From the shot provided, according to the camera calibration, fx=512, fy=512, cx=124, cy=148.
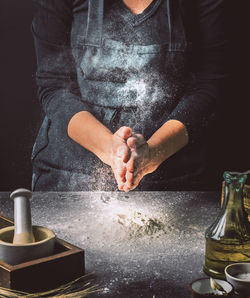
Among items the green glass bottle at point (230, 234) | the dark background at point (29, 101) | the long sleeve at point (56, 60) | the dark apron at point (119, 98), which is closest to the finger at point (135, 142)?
the dark apron at point (119, 98)

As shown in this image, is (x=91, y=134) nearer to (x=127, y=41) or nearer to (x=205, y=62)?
(x=127, y=41)

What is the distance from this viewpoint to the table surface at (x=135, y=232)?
4.12 ft

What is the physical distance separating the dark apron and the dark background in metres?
0.09

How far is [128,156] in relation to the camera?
2078 millimetres

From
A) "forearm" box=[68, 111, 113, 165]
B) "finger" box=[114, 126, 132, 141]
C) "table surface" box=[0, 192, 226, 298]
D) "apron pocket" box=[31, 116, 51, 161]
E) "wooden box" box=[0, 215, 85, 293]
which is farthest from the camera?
"apron pocket" box=[31, 116, 51, 161]

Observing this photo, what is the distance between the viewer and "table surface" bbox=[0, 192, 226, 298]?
1256mm

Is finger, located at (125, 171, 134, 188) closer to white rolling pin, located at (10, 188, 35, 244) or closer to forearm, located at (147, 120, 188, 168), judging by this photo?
forearm, located at (147, 120, 188, 168)

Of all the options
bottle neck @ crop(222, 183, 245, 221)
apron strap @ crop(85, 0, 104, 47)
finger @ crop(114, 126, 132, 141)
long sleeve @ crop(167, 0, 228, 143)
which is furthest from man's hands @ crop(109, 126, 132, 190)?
bottle neck @ crop(222, 183, 245, 221)

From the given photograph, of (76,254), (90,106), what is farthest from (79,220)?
(90,106)

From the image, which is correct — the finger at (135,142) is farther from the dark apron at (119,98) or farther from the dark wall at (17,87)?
the dark wall at (17,87)

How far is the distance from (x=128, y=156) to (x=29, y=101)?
0.62 meters

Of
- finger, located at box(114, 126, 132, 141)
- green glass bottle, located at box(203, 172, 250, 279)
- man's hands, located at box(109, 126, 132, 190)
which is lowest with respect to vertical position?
green glass bottle, located at box(203, 172, 250, 279)

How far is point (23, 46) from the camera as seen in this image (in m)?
2.38

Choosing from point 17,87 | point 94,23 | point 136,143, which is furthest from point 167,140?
point 17,87
